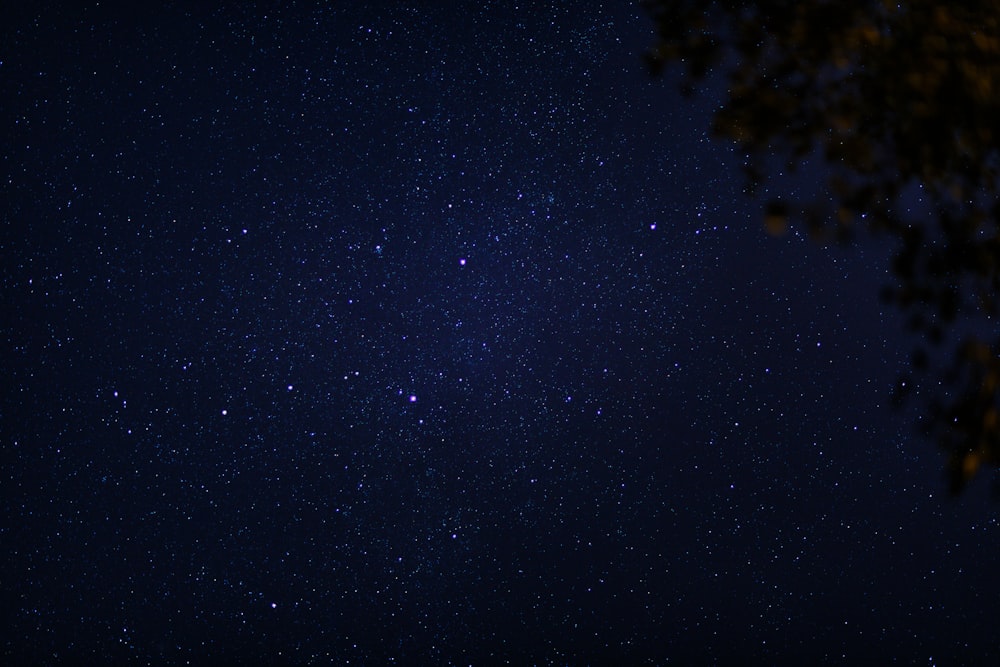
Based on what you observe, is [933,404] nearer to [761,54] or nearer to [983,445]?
[983,445]

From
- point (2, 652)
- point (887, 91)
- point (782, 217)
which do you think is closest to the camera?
point (887, 91)

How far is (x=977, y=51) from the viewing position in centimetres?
107

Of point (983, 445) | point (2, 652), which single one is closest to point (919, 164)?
point (983, 445)

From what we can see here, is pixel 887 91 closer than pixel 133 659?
Yes

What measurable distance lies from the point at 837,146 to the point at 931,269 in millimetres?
203

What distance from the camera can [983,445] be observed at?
110cm

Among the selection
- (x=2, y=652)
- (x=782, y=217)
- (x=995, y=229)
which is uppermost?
(x=995, y=229)

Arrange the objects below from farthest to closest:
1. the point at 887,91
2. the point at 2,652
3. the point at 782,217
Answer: the point at 2,652
the point at 782,217
the point at 887,91

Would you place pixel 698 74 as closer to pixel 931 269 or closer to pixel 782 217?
pixel 782 217

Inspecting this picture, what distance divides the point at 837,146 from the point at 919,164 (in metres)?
0.10

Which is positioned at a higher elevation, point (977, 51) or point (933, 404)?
point (977, 51)

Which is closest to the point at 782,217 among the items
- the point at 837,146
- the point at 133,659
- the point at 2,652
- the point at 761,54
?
the point at 837,146

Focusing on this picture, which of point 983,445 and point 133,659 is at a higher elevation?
point 983,445

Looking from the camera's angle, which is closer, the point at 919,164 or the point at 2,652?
the point at 919,164
